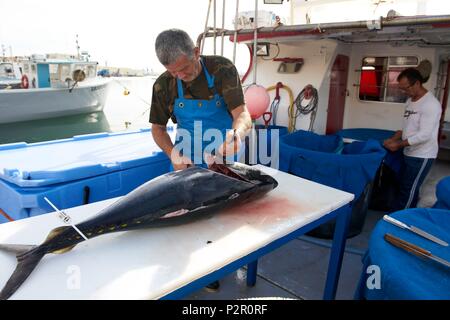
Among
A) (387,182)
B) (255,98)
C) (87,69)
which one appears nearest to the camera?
(387,182)

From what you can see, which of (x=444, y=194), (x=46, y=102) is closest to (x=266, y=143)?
(x=444, y=194)

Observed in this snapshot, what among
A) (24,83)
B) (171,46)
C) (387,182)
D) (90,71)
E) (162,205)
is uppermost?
(90,71)

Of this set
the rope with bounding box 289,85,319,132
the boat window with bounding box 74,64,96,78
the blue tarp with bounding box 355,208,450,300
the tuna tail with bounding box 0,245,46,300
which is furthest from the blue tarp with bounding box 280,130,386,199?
the boat window with bounding box 74,64,96,78

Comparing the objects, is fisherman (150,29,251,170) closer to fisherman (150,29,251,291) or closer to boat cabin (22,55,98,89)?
fisherman (150,29,251,291)

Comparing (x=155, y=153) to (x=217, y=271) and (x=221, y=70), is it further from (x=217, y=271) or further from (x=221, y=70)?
(x=217, y=271)

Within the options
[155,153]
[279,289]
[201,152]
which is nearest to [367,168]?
[279,289]

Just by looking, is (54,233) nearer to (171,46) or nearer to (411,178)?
(171,46)

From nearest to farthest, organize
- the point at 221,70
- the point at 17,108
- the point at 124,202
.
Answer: the point at 124,202 < the point at 221,70 < the point at 17,108

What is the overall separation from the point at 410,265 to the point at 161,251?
98 cm

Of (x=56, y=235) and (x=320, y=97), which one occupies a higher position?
(x=320, y=97)

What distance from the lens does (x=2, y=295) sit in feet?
3.42

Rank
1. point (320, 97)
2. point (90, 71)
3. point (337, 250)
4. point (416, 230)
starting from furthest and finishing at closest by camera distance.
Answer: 1. point (90, 71)
2. point (320, 97)
3. point (337, 250)
4. point (416, 230)

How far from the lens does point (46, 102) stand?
1770 centimetres
